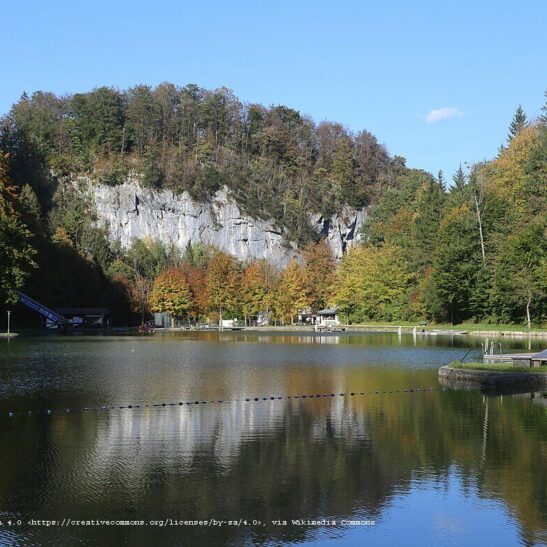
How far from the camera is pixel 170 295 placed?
113625 millimetres

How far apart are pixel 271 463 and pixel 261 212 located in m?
137

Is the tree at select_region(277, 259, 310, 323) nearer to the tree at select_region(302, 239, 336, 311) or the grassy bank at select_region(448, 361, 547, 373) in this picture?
the tree at select_region(302, 239, 336, 311)

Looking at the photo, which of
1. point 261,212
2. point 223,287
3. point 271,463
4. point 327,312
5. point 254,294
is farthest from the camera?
point 261,212

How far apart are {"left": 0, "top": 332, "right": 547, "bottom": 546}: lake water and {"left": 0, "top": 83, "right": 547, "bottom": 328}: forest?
41.4 meters

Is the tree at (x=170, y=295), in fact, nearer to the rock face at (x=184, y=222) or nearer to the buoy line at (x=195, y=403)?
the rock face at (x=184, y=222)

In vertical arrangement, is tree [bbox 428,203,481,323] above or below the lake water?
above

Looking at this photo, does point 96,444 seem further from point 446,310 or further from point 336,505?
point 446,310

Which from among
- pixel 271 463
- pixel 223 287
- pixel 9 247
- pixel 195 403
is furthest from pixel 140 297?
pixel 271 463

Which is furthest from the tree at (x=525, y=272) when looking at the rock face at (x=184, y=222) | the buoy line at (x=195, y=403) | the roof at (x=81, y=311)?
the rock face at (x=184, y=222)

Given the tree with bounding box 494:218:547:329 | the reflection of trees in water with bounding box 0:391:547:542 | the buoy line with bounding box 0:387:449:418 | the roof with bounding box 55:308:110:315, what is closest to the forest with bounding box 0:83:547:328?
the tree with bounding box 494:218:547:329

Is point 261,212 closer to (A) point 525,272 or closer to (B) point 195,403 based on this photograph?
(A) point 525,272

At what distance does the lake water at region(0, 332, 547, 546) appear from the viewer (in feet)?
39.6

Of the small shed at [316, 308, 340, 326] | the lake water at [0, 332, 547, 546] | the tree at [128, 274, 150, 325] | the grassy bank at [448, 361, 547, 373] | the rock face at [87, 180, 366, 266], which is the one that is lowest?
the lake water at [0, 332, 547, 546]

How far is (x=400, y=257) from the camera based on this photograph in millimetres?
101188
